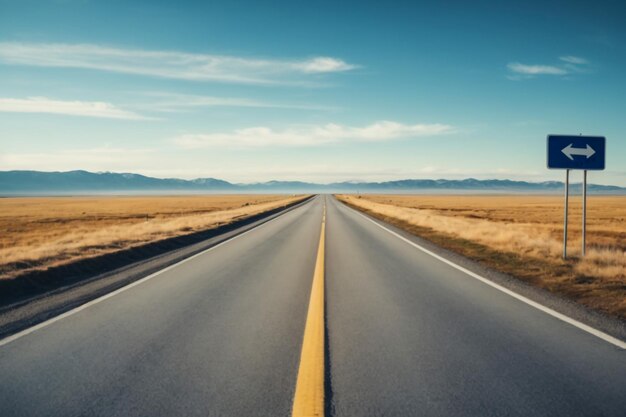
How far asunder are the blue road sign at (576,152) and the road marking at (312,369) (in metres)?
8.03

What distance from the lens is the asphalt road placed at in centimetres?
356

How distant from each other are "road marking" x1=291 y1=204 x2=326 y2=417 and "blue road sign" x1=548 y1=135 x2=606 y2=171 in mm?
8029

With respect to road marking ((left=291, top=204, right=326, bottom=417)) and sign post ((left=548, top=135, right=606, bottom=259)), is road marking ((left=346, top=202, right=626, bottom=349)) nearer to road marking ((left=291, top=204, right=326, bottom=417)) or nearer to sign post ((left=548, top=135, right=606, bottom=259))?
road marking ((left=291, top=204, right=326, bottom=417))

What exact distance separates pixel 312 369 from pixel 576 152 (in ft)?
33.9

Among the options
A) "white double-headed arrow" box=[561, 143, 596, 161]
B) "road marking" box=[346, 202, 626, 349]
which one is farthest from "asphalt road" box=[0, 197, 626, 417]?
"white double-headed arrow" box=[561, 143, 596, 161]

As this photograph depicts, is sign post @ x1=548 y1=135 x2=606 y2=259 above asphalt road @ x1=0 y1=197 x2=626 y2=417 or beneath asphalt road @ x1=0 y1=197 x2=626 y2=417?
above

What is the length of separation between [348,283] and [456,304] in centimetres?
240

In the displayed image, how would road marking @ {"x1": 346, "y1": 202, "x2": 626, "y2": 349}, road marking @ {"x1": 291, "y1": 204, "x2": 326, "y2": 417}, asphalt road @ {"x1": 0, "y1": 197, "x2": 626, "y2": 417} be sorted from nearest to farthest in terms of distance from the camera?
road marking @ {"x1": 291, "y1": 204, "x2": 326, "y2": 417}
asphalt road @ {"x1": 0, "y1": 197, "x2": 626, "y2": 417}
road marking @ {"x1": 346, "y1": 202, "x2": 626, "y2": 349}

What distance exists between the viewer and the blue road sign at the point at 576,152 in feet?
36.4

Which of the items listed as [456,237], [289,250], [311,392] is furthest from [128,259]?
[456,237]

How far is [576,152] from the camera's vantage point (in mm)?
11180

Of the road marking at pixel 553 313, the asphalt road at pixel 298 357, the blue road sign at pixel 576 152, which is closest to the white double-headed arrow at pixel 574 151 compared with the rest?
the blue road sign at pixel 576 152

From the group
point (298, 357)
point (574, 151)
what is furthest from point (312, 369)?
point (574, 151)

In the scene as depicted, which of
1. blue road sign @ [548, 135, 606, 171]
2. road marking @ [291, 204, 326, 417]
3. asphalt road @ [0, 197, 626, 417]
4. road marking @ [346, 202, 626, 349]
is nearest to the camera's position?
road marking @ [291, 204, 326, 417]
